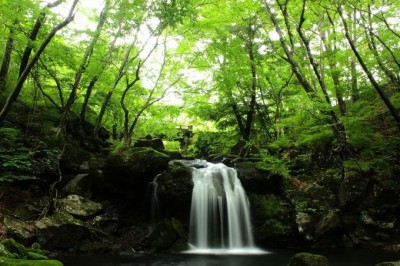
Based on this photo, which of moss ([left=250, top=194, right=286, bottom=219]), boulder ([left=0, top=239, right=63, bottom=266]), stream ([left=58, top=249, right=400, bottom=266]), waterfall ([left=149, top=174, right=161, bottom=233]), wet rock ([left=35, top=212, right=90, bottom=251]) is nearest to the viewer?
boulder ([left=0, top=239, right=63, bottom=266])

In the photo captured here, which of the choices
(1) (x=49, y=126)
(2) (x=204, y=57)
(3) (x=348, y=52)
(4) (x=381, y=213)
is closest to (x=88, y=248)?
(1) (x=49, y=126)

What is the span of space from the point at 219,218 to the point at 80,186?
6265 mm

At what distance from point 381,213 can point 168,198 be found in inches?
354

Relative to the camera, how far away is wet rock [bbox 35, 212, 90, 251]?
10562 millimetres

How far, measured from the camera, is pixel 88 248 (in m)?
11.3

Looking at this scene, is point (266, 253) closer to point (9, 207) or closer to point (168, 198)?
point (168, 198)

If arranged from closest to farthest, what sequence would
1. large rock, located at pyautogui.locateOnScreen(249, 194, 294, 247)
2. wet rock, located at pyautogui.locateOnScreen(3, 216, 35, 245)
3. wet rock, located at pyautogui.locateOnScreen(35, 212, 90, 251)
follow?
wet rock, located at pyautogui.locateOnScreen(3, 216, 35, 245) < wet rock, located at pyautogui.locateOnScreen(35, 212, 90, 251) < large rock, located at pyautogui.locateOnScreen(249, 194, 294, 247)

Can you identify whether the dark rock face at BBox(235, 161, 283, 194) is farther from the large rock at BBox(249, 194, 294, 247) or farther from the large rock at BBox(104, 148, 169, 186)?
the large rock at BBox(104, 148, 169, 186)

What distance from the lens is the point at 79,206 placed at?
12.7 m

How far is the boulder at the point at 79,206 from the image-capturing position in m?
12.3

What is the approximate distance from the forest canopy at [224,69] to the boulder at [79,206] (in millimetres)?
3273

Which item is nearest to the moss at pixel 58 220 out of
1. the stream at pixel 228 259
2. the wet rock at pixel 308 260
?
the stream at pixel 228 259

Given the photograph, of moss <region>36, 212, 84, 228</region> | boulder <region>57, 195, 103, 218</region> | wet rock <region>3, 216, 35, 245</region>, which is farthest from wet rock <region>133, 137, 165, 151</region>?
wet rock <region>3, 216, 35, 245</region>

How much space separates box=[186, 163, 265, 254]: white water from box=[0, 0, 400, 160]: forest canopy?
319 centimetres
